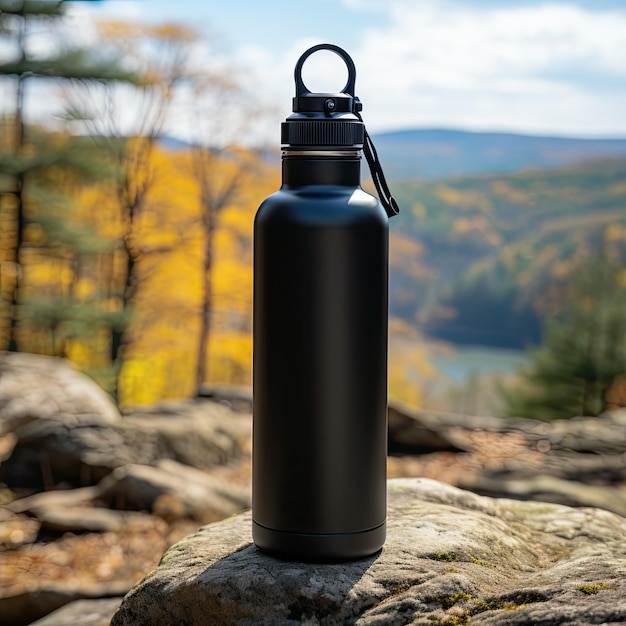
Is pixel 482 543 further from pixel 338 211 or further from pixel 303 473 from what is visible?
pixel 338 211

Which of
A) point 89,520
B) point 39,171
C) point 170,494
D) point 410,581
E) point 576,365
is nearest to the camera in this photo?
point 410,581

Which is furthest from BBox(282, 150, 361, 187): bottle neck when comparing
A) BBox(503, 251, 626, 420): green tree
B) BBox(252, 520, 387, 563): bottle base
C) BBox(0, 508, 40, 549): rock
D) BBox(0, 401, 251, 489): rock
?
BBox(503, 251, 626, 420): green tree

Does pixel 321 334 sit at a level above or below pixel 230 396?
above

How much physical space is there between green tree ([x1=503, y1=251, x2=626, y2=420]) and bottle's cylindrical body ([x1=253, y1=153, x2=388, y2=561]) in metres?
16.0

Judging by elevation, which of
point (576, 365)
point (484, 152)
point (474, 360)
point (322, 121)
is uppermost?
point (484, 152)

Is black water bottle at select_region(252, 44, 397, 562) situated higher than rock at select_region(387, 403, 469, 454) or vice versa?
black water bottle at select_region(252, 44, 397, 562)

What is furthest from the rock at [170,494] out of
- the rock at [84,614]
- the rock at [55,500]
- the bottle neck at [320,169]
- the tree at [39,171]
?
the tree at [39,171]

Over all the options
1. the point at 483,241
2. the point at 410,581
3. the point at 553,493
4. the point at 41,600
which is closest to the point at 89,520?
the point at 41,600

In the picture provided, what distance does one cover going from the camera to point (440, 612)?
179cm

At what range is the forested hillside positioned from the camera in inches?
1425

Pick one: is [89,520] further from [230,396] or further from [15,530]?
[230,396]

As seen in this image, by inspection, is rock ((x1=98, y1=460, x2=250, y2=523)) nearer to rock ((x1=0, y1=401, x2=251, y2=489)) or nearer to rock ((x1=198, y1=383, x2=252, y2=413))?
rock ((x1=0, y1=401, x2=251, y2=489))

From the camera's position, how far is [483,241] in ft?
123

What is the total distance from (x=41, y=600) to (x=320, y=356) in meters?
3.10
